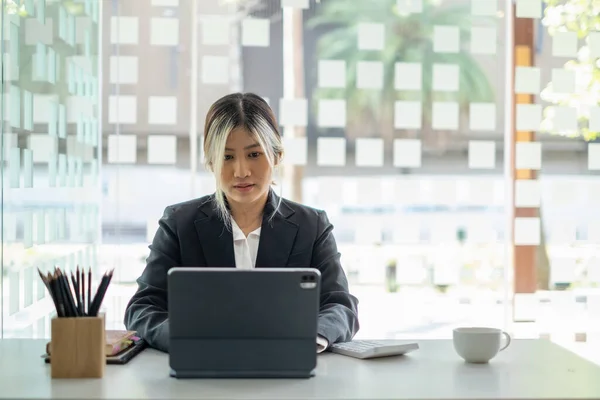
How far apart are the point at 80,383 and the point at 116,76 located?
279cm

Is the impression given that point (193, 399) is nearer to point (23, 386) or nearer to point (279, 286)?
point (279, 286)

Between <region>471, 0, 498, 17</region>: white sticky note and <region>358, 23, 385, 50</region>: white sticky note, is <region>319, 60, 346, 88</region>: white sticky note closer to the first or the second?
<region>358, 23, 385, 50</region>: white sticky note

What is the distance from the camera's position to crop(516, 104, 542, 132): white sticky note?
4359 millimetres

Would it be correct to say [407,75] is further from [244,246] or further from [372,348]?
[372,348]

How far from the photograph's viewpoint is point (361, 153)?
4.36 metres

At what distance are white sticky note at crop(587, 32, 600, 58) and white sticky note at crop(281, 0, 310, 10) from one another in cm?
154

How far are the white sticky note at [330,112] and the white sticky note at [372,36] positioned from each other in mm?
322

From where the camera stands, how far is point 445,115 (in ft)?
14.3

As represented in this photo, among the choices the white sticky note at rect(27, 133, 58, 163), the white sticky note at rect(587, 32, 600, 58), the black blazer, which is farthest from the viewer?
the white sticky note at rect(587, 32, 600, 58)

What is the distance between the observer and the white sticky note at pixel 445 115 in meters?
4.36

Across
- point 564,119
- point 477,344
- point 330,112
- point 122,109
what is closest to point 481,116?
point 564,119

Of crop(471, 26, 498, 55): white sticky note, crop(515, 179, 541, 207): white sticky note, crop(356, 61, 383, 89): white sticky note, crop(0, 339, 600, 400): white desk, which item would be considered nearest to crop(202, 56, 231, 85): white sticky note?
crop(356, 61, 383, 89): white sticky note

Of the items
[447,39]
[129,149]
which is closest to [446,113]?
[447,39]

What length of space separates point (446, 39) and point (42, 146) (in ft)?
7.09
